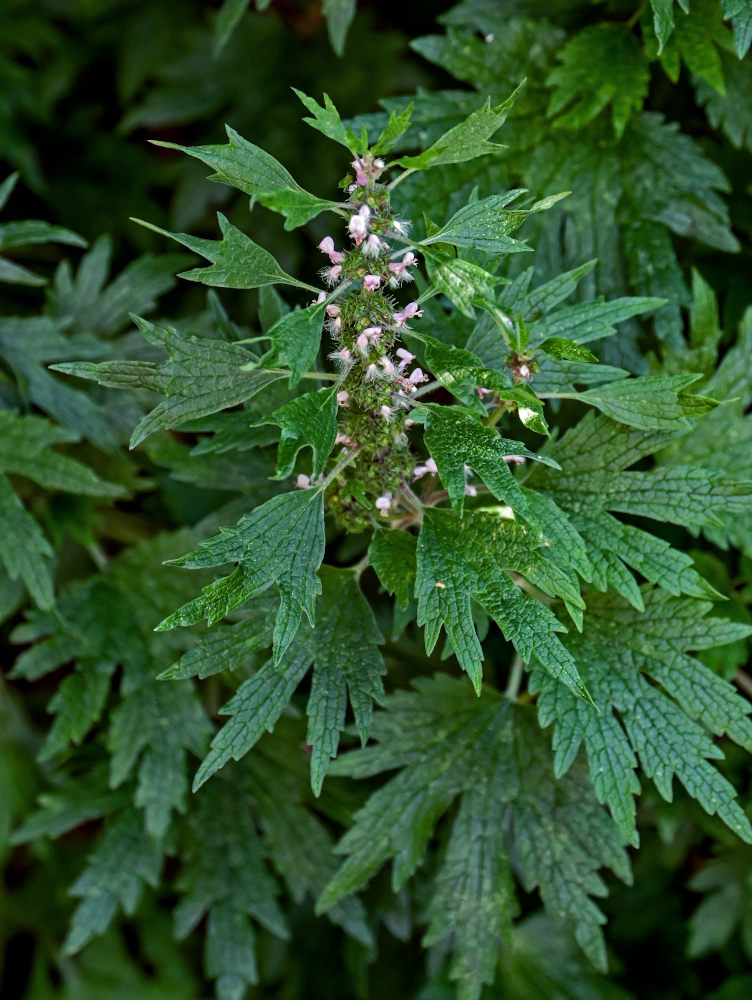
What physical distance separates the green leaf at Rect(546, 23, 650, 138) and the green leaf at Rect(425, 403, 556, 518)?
719mm

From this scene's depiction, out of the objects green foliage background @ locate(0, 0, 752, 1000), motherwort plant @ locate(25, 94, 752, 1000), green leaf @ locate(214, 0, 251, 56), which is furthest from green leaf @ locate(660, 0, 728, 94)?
green leaf @ locate(214, 0, 251, 56)

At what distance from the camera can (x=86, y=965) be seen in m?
2.17

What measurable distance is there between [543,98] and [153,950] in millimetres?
2030

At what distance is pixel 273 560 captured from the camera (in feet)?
3.28

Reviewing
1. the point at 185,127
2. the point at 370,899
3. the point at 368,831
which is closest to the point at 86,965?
the point at 370,899

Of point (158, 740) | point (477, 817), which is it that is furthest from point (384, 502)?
point (158, 740)

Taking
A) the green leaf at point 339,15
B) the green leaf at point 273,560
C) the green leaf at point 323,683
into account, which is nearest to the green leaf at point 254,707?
the green leaf at point 323,683

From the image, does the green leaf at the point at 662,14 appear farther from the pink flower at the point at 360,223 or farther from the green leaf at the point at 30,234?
the green leaf at the point at 30,234

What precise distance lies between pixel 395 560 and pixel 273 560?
17 cm

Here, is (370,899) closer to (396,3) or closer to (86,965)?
(86,965)

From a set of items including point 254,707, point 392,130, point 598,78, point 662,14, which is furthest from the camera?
point 598,78

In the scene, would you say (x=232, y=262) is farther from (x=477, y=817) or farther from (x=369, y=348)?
(x=477, y=817)

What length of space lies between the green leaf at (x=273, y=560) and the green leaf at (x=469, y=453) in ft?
0.52

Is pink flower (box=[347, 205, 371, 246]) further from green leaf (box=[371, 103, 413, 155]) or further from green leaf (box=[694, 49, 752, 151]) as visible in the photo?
green leaf (box=[694, 49, 752, 151])
